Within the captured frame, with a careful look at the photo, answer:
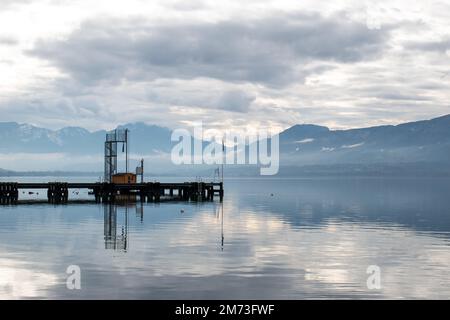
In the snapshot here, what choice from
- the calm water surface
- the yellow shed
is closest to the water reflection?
the calm water surface

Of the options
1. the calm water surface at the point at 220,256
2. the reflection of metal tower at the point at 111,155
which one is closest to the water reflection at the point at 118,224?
the calm water surface at the point at 220,256

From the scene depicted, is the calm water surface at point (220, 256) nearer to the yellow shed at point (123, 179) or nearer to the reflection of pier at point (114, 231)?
the reflection of pier at point (114, 231)

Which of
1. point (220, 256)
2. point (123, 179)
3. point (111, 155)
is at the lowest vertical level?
point (220, 256)

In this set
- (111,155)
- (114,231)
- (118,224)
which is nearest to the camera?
(114,231)

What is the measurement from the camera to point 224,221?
241ft

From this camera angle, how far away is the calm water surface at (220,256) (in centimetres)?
3209

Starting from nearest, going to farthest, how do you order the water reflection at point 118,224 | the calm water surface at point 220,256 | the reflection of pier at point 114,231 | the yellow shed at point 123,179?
the calm water surface at point 220,256 < the reflection of pier at point 114,231 < the water reflection at point 118,224 < the yellow shed at point 123,179

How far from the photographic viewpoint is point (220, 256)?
44.0 meters

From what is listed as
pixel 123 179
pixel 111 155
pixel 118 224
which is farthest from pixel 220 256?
pixel 111 155

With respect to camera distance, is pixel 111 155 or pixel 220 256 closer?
pixel 220 256

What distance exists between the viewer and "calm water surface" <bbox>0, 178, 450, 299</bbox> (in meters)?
32.1

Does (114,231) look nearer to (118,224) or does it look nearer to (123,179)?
(118,224)

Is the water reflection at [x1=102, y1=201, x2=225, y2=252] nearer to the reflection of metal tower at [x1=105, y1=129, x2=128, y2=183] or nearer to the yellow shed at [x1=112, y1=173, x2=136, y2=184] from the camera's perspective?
→ the yellow shed at [x1=112, y1=173, x2=136, y2=184]

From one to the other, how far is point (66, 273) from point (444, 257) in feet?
83.6
